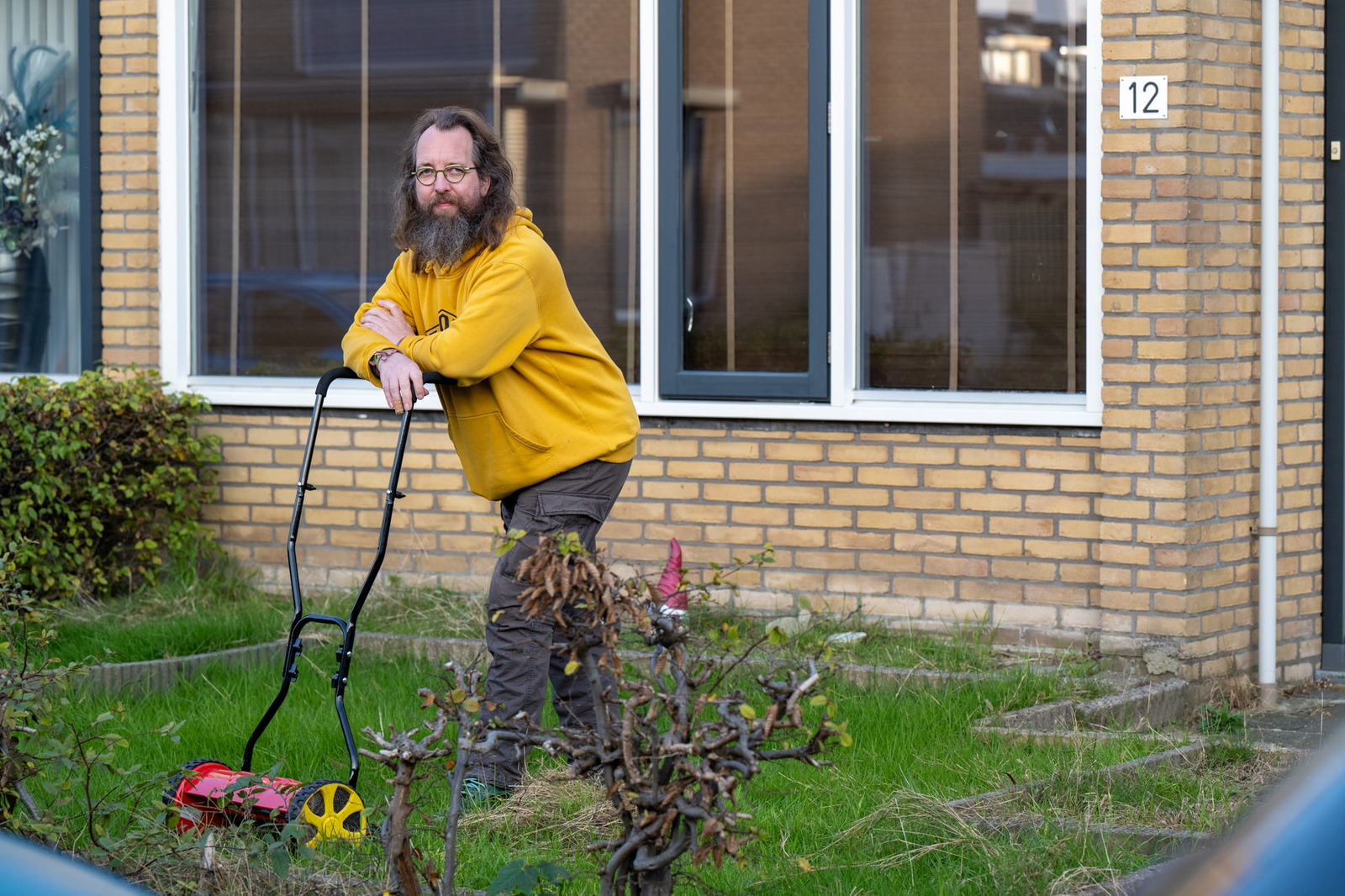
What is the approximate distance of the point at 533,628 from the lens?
15.1ft

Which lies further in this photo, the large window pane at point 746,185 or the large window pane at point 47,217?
the large window pane at point 47,217

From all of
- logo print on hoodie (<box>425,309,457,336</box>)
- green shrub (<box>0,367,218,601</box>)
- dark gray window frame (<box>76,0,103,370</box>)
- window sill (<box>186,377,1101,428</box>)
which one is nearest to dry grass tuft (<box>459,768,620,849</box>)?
logo print on hoodie (<box>425,309,457,336</box>)

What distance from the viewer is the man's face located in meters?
4.66

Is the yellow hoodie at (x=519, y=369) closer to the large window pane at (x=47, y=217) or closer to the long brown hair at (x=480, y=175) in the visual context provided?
the long brown hair at (x=480, y=175)

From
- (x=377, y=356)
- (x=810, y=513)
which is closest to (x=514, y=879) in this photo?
(x=377, y=356)

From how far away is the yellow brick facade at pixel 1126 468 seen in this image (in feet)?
19.9

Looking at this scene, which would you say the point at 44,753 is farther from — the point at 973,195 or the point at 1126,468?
the point at 973,195

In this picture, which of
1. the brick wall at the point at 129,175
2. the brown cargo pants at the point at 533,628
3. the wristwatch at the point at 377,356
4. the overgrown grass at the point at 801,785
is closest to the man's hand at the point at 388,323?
the wristwatch at the point at 377,356

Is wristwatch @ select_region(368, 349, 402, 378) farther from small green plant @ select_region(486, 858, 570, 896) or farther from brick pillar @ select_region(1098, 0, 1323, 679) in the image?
brick pillar @ select_region(1098, 0, 1323, 679)

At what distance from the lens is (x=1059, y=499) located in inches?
250

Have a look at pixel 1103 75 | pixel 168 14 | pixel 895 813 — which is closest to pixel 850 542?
pixel 1103 75

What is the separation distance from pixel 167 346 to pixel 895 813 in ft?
16.5

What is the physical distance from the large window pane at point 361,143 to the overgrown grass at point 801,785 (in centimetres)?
208

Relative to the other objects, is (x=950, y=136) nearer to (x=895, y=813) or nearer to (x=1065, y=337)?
(x=1065, y=337)
